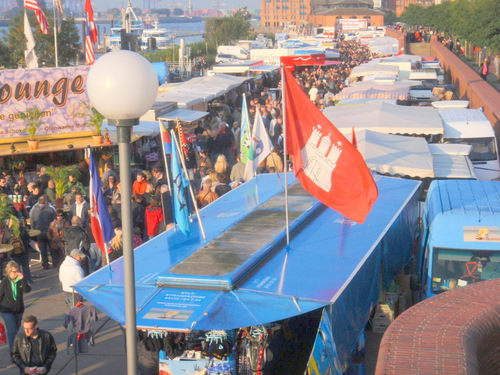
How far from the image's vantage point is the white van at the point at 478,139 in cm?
1883

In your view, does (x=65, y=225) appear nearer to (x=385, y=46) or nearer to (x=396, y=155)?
(x=396, y=155)

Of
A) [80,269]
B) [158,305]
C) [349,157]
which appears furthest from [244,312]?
[80,269]

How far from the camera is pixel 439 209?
1091 cm

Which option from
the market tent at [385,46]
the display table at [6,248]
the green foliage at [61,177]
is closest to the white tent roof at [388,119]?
the green foliage at [61,177]

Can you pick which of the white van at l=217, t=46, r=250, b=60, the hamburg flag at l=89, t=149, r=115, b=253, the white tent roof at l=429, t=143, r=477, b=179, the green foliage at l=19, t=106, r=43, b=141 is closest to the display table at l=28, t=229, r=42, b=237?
the hamburg flag at l=89, t=149, r=115, b=253

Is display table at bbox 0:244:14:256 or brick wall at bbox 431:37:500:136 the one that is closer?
display table at bbox 0:244:14:256

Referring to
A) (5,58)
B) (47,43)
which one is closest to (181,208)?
Result: (47,43)

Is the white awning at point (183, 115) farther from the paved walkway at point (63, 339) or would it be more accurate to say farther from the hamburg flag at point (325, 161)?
the hamburg flag at point (325, 161)

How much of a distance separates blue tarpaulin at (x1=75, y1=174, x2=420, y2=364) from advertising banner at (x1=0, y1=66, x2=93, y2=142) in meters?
10.2

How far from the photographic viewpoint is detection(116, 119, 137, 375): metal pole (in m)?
4.95

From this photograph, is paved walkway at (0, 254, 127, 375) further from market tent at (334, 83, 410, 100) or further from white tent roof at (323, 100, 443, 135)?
market tent at (334, 83, 410, 100)

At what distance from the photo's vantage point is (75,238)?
12.3m

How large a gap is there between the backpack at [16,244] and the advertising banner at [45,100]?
8083mm

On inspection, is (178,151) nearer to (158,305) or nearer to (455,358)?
(158,305)
